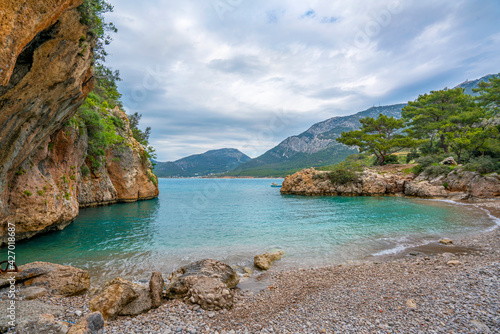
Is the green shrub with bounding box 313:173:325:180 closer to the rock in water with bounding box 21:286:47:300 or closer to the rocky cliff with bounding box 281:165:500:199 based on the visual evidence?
the rocky cliff with bounding box 281:165:500:199

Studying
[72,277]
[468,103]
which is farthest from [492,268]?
[468,103]

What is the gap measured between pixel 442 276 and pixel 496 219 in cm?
1916

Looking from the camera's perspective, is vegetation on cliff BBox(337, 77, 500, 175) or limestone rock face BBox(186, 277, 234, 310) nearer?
limestone rock face BBox(186, 277, 234, 310)

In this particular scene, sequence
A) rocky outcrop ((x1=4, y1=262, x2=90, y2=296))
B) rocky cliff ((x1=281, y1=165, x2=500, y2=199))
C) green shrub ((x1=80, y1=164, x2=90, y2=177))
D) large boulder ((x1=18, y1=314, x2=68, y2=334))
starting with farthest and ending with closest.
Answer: rocky cliff ((x1=281, y1=165, x2=500, y2=199)) → green shrub ((x1=80, y1=164, x2=90, y2=177)) → rocky outcrop ((x1=4, y1=262, x2=90, y2=296)) → large boulder ((x1=18, y1=314, x2=68, y2=334))

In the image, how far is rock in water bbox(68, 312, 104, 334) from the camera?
4324mm

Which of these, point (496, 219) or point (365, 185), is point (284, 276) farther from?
point (365, 185)

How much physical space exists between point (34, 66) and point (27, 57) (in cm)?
29

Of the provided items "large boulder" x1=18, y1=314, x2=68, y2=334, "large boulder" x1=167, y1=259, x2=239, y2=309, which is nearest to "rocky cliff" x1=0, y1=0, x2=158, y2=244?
"large boulder" x1=18, y1=314, x2=68, y2=334

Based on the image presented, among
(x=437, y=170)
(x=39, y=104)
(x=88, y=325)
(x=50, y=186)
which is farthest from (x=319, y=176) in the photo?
(x=88, y=325)

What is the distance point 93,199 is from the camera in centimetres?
3180

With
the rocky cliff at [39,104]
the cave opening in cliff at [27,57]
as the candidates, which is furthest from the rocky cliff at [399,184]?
the cave opening in cliff at [27,57]

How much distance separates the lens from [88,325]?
4.57 metres

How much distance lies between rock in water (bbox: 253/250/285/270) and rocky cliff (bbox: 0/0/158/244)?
1074 cm

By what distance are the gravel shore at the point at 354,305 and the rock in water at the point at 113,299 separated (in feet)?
1.13
